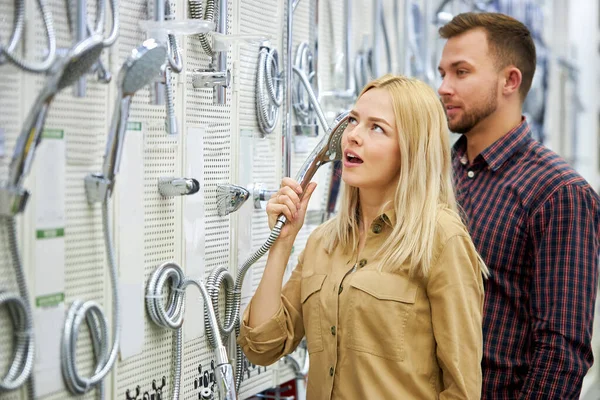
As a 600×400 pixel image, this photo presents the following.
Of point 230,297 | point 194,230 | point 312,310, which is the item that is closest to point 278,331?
point 312,310

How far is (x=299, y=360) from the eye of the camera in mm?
2693

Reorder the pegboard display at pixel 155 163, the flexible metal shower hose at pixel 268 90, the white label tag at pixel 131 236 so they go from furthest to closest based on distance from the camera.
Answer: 1. the flexible metal shower hose at pixel 268 90
2. the white label tag at pixel 131 236
3. the pegboard display at pixel 155 163

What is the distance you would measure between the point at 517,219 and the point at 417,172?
0.47 metres

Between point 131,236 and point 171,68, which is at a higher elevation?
point 171,68

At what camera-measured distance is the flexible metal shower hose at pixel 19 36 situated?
1.44 meters

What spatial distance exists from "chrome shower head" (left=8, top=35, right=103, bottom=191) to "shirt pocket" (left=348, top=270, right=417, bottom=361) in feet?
2.63

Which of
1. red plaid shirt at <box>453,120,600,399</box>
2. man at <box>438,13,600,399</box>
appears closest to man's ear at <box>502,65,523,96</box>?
man at <box>438,13,600,399</box>

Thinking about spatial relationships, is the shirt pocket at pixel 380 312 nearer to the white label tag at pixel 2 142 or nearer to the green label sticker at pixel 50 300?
the green label sticker at pixel 50 300

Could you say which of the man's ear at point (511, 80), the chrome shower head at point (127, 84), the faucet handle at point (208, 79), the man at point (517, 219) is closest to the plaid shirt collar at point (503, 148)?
the man at point (517, 219)

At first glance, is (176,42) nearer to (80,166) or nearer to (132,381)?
(80,166)

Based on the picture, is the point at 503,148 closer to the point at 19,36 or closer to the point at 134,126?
the point at 134,126

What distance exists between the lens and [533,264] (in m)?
2.24

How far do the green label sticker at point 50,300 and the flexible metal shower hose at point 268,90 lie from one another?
905 millimetres

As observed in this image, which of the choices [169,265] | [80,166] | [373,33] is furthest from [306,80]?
[80,166]
